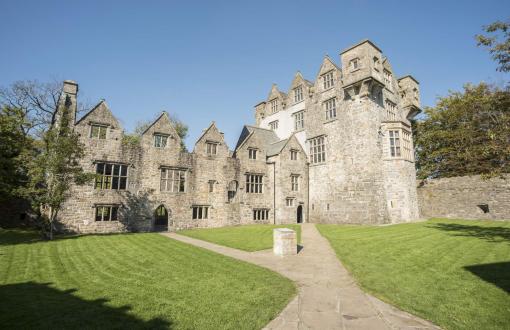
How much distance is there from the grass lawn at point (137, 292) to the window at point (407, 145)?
84.7 ft

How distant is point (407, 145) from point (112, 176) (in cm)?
3165

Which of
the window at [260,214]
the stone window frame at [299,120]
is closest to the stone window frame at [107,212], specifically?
the window at [260,214]

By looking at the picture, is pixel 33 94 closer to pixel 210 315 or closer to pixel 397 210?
pixel 210 315

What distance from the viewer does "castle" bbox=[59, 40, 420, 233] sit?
79.9 feet

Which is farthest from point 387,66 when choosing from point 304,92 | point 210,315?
point 210,315

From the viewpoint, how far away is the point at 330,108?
32875 mm

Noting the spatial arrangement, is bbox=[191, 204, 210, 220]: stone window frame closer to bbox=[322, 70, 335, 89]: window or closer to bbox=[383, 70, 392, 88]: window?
bbox=[322, 70, 335, 89]: window

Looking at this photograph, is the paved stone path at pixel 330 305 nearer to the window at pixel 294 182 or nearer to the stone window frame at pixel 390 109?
the window at pixel 294 182

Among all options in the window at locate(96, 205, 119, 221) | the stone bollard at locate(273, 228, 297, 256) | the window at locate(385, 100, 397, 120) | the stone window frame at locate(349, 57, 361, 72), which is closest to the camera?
the stone bollard at locate(273, 228, 297, 256)

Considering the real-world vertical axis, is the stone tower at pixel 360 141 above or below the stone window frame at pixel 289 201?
above

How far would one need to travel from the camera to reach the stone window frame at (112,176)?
24.2m

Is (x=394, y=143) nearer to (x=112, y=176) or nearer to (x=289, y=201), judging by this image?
(x=289, y=201)

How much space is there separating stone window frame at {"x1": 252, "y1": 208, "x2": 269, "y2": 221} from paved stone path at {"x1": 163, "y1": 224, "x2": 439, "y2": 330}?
1910 centimetres

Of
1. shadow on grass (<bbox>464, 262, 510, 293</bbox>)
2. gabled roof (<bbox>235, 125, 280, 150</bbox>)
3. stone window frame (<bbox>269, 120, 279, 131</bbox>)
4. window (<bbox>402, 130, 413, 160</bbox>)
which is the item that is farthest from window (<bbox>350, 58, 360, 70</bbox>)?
shadow on grass (<bbox>464, 262, 510, 293</bbox>)
